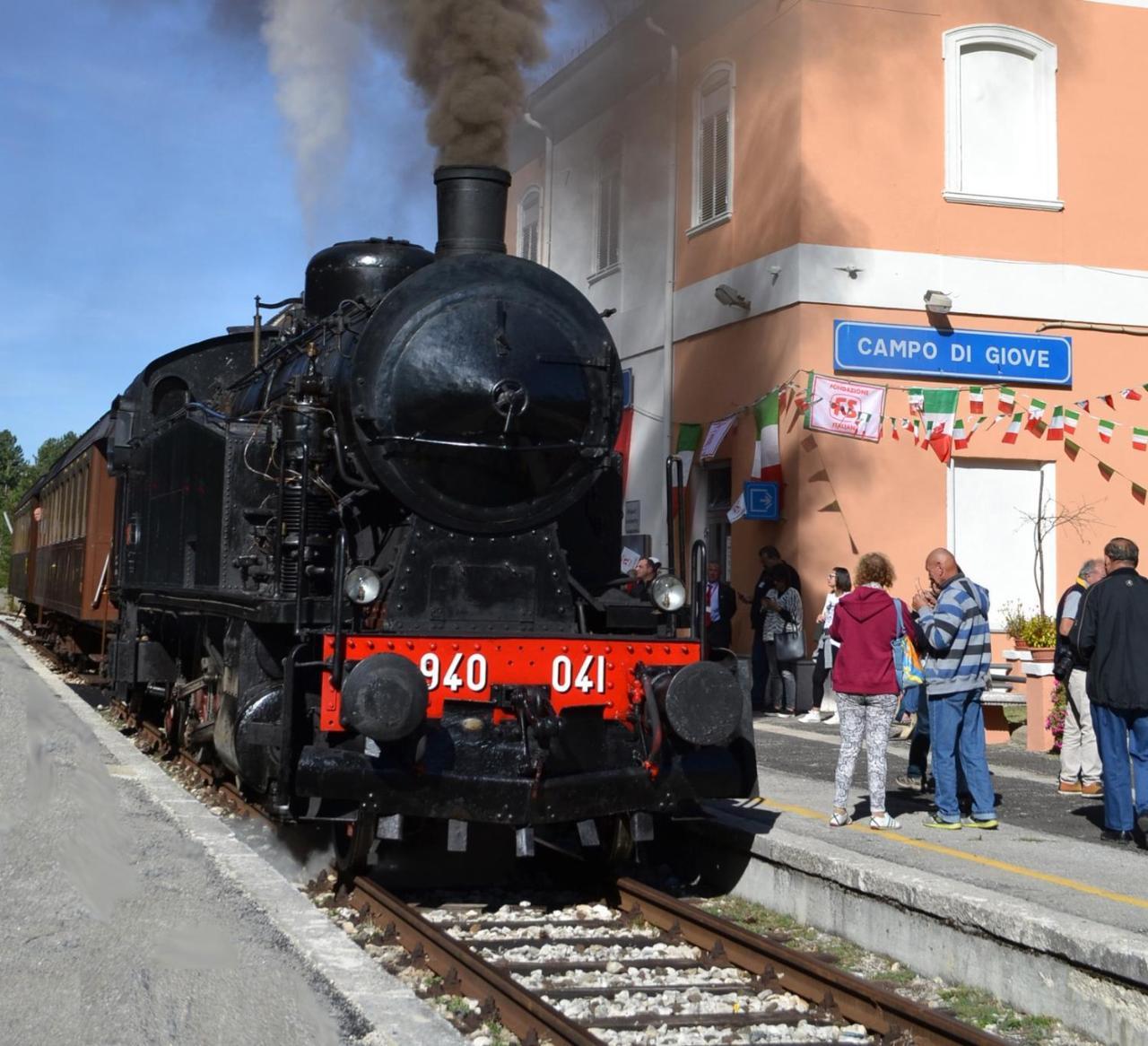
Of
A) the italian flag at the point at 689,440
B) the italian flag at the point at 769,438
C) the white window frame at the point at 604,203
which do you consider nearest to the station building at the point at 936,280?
the italian flag at the point at 769,438

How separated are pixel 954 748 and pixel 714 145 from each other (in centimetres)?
962

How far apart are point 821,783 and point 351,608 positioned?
410cm

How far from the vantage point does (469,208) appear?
7.57 m

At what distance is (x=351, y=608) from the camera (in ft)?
22.1

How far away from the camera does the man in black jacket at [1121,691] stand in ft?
24.3

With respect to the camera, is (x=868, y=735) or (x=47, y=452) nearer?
(x=868, y=735)

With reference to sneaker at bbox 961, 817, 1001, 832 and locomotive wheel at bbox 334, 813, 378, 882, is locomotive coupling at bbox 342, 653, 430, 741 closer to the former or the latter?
locomotive wheel at bbox 334, 813, 378, 882

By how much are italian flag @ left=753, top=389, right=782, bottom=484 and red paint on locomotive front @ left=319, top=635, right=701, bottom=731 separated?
771 cm

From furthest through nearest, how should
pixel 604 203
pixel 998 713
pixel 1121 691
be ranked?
pixel 604 203 < pixel 998 713 < pixel 1121 691

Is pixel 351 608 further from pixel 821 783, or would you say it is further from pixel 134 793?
pixel 821 783

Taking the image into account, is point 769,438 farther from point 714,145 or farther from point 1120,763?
point 1120,763

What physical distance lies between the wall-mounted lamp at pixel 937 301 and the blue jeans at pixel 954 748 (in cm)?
708

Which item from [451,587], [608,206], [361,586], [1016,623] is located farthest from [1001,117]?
[361,586]

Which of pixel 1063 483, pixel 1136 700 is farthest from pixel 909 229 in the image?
pixel 1136 700
